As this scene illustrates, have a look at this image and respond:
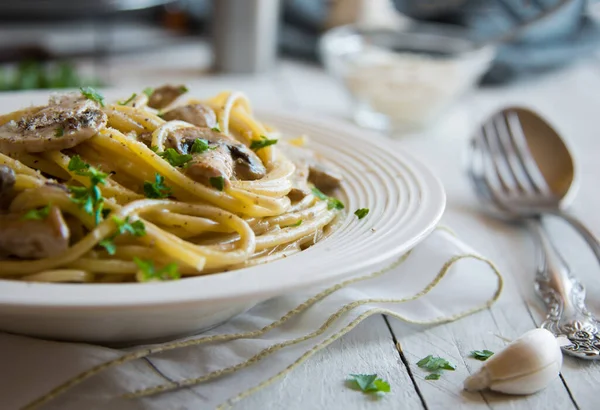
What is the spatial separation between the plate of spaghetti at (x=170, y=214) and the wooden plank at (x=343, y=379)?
→ 0.31 m

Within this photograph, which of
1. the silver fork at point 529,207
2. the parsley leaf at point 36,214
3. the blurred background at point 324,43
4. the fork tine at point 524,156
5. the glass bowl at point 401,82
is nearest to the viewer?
the parsley leaf at point 36,214

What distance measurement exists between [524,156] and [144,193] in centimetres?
224

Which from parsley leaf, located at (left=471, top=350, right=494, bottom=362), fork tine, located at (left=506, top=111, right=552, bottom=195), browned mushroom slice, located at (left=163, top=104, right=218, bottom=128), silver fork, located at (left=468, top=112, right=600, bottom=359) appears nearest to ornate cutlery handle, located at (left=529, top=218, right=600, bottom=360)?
silver fork, located at (left=468, top=112, right=600, bottom=359)

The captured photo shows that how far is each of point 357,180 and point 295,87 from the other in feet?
10.7

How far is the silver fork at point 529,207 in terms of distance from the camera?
270 cm

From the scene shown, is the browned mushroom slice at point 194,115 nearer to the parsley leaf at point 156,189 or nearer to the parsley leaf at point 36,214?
the parsley leaf at point 156,189

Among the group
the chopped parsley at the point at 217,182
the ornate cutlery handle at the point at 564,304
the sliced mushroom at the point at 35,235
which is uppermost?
the chopped parsley at the point at 217,182

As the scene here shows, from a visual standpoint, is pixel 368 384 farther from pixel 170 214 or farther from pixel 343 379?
pixel 170 214

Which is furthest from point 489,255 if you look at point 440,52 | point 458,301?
point 440,52

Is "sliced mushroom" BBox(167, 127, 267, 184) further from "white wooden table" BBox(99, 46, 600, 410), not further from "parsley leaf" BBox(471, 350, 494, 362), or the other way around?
"parsley leaf" BBox(471, 350, 494, 362)

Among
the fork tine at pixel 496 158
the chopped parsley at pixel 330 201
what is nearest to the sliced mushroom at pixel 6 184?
the chopped parsley at pixel 330 201

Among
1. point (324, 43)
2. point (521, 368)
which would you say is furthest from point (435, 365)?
point (324, 43)

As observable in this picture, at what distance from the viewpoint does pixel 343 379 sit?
7.98 ft

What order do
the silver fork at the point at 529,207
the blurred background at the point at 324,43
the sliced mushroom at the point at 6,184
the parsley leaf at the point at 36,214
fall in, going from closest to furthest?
the parsley leaf at the point at 36,214 → the sliced mushroom at the point at 6,184 → the silver fork at the point at 529,207 → the blurred background at the point at 324,43
